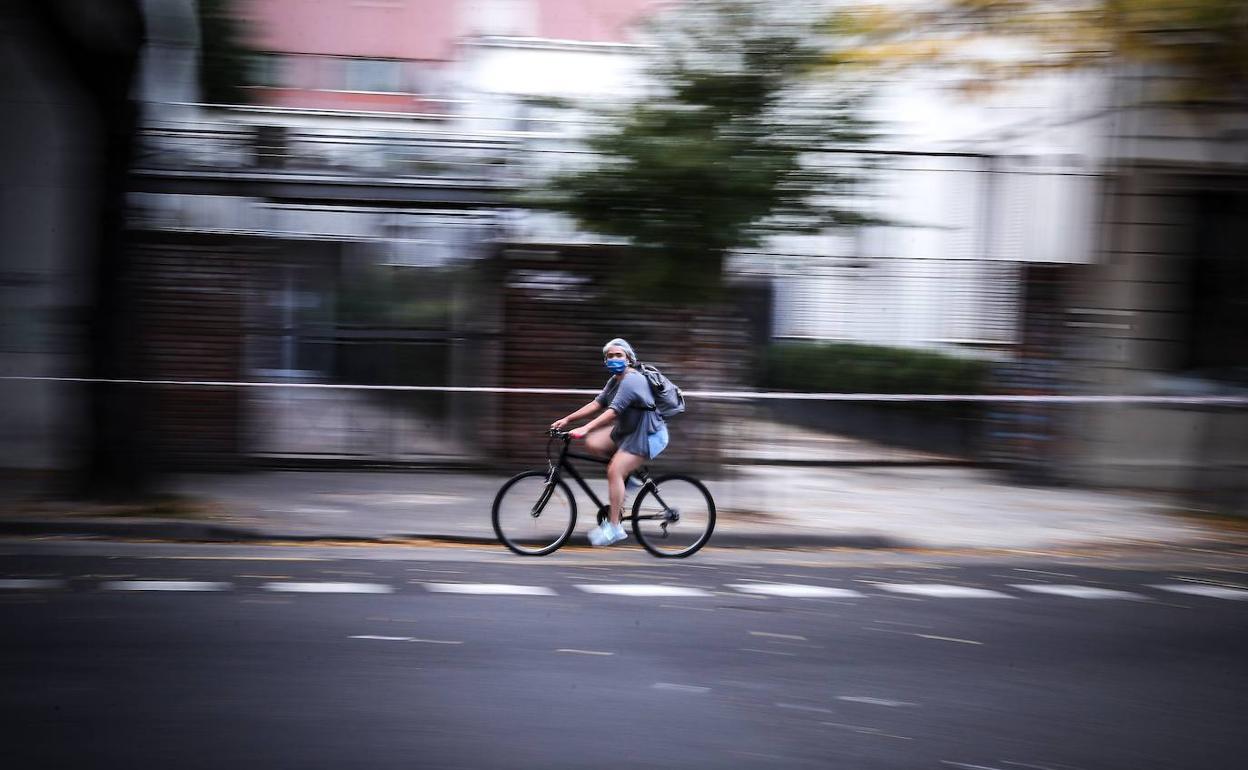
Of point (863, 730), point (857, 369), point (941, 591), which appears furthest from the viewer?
point (857, 369)

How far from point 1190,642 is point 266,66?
31.8ft

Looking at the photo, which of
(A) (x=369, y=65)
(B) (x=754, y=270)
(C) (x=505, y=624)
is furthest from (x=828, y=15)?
(A) (x=369, y=65)

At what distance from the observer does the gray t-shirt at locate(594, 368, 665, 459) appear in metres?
8.78

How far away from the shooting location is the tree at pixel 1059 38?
10.7 m

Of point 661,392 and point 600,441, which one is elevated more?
point 661,392

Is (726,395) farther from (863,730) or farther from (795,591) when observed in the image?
(863,730)

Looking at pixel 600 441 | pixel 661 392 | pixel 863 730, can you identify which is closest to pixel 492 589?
pixel 600 441

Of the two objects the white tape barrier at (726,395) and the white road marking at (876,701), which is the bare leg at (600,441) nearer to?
the white tape barrier at (726,395)

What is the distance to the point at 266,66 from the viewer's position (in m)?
12.0

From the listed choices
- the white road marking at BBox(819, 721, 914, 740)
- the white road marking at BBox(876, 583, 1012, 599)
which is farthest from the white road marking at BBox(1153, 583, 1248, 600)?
the white road marking at BBox(819, 721, 914, 740)

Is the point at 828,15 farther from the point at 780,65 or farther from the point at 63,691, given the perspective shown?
the point at 63,691

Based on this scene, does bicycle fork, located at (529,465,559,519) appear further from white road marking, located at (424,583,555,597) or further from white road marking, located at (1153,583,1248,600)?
white road marking, located at (1153,583,1248,600)

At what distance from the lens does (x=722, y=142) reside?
1005cm

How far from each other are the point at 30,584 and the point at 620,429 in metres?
4.05
